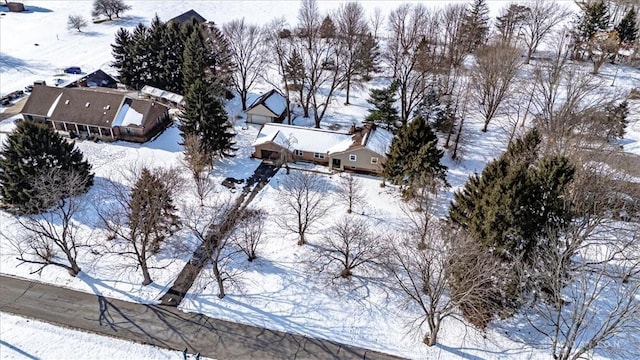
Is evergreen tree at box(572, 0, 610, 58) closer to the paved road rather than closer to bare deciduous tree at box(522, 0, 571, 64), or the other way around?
bare deciduous tree at box(522, 0, 571, 64)

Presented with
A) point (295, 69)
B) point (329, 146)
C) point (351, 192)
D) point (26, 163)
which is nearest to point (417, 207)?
point (351, 192)

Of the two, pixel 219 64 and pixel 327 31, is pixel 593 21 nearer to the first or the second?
pixel 327 31

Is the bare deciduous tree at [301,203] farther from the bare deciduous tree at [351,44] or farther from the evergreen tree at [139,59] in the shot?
the evergreen tree at [139,59]

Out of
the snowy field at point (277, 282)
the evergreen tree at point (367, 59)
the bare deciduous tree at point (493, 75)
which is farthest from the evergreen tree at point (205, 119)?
the bare deciduous tree at point (493, 75)

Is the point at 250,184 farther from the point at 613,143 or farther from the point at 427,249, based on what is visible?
the point at 613,143

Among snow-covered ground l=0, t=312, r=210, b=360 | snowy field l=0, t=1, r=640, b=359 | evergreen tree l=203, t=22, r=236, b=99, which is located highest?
evergreen tree l=203, t=22, r=236, b=99

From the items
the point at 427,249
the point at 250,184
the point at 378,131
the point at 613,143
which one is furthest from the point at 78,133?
the point at 613,143

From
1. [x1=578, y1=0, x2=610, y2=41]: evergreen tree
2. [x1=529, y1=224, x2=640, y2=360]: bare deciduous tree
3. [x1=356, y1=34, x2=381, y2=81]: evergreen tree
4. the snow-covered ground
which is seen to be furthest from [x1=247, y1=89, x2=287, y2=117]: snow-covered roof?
[x1=578, y1=0, x2=610, y2=41]: evergreen tree
